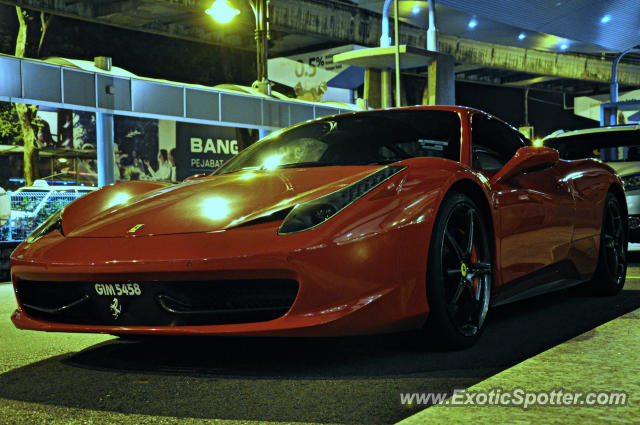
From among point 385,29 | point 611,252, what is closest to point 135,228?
point 611,252

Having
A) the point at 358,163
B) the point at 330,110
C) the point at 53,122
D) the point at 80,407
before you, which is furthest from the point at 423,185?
the point at 53,122

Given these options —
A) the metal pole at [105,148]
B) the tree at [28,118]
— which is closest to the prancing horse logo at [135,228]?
the metal pole at [105,148]

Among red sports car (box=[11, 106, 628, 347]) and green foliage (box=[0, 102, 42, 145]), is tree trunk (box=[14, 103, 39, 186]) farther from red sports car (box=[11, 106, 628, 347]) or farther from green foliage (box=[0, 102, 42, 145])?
red sports car (box=[11, 106, 628, 347])

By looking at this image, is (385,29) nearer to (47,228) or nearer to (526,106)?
(47,228)

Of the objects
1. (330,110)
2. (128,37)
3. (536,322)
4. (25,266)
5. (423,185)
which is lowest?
(536,322)

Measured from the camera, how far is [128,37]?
80.5 ft

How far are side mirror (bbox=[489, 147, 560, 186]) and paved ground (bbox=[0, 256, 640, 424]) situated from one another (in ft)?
2.63

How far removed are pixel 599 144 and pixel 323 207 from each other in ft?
22.0

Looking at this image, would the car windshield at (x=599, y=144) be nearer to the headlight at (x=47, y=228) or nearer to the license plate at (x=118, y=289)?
the headlight at (x=47, y=228)

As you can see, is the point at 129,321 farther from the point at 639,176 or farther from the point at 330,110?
the point at 330,110

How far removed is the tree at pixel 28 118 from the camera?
21734 millimetres

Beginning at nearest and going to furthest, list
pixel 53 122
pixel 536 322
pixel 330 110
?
pixel 536 322
pixel 330 110
pixel 53 122

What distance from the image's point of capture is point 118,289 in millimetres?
3354

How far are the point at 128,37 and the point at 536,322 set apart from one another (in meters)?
21.8
